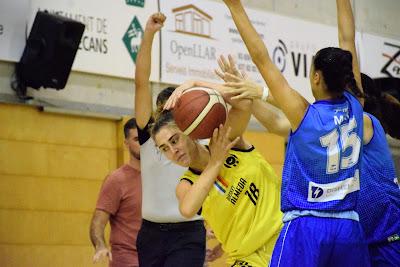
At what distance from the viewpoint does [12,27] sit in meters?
7.91

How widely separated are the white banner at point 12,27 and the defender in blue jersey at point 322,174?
14.7 ft

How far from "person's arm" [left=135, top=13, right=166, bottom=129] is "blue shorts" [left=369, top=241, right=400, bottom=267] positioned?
217 centimetres

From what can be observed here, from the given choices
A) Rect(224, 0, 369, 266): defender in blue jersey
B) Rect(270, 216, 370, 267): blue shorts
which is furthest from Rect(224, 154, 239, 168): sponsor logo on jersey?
Rect(270, 216, 370, 267): blue shorts

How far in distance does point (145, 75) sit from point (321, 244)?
2.49 metres

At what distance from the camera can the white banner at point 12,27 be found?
25.7ft

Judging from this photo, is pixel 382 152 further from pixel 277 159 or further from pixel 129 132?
pixel 277 159

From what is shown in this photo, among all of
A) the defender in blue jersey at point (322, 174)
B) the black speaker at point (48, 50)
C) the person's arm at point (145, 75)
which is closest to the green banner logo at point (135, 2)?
the black speaker at point (48, 50)

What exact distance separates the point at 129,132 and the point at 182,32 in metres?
2.43

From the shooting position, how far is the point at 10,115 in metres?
7.90

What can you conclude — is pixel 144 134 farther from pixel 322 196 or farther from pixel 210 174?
pixel 322 196

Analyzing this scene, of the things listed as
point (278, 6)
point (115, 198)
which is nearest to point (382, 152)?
point (115, 198)

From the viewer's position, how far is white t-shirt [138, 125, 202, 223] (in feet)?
19.2

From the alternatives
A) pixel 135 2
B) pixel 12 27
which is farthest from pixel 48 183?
pixel 135 2

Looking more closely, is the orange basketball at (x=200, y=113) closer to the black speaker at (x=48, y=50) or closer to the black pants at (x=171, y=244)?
the black pants at (x=171, y=244)
